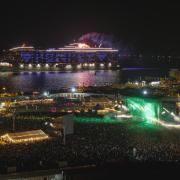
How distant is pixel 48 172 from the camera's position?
6.77 metres

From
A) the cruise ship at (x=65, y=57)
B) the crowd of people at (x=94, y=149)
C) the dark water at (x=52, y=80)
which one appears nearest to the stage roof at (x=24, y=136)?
the crowd of people at (x=94, y=149)

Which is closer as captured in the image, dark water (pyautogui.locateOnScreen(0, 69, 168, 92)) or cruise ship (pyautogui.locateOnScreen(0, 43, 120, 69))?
dark water (pyautogui.locateOnScreen(0, 69, 168, 92))

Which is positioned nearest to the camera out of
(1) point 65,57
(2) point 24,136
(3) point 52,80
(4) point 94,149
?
(4) point 94,149

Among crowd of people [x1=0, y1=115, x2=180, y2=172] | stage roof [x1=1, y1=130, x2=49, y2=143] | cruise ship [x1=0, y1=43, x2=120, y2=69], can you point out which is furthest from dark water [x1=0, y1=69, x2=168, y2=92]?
crowd of people [x1=0, y1=115, x2=180, y2=172]

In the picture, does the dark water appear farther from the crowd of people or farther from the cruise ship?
the crowd of people

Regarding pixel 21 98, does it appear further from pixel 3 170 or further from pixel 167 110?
pixel 3 170

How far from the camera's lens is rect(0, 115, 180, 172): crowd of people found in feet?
25.3

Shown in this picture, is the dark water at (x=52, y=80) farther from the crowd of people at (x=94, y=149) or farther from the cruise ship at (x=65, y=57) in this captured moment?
the crowd of people at (x=94, y=149)

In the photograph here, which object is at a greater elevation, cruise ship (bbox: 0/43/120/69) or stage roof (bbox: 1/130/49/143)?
cruise ship (bbox: 0/43/120/69)

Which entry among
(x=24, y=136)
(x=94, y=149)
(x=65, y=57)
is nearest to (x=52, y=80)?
(x=65, y=57)

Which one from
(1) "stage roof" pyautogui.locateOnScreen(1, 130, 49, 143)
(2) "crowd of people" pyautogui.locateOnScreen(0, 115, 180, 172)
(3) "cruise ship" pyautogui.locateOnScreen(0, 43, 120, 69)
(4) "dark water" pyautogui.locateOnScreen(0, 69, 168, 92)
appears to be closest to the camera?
(2) "crowd of people" pyautogui.locateOnScreen(0, 115, 180, 172)

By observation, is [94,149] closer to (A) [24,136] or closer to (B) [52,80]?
(A) [24,136]

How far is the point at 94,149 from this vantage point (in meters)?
8.66

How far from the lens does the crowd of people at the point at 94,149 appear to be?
303 inches
